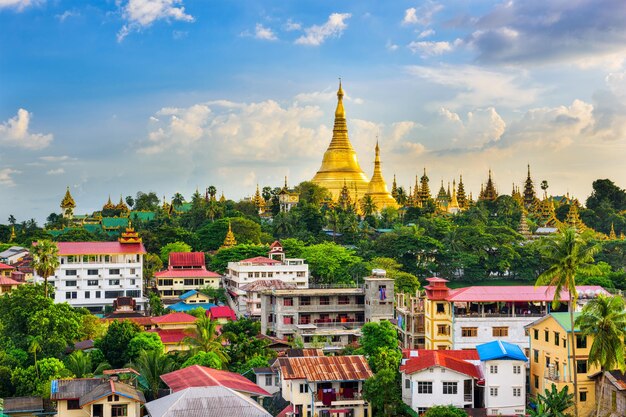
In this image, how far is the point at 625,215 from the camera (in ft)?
342

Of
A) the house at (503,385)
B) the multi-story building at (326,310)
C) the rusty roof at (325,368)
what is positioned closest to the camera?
the house at (503,385)

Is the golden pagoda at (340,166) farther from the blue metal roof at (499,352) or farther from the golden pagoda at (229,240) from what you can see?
the blue metal roof at (499,352)

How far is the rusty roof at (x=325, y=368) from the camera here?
38375 millimetres

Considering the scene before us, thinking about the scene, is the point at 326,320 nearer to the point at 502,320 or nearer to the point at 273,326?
the point at 273,326

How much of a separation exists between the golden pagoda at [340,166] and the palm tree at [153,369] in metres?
74.6

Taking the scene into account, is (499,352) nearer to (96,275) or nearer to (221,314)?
(221,314)

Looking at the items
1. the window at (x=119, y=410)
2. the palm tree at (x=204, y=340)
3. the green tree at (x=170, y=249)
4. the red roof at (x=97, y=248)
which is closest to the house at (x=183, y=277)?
the red roof at (x=97, y=248)

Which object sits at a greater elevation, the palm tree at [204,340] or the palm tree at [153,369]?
the palm tree at [204,340]

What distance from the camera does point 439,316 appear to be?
4775cm

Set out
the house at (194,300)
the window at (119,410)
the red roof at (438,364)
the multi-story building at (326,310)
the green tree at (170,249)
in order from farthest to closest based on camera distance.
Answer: the green tree at (170,249), the house at (194,300), the multi-story building at (326,310), the red roof at (438,364), the window at (119,410)

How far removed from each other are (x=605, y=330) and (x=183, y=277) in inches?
1536

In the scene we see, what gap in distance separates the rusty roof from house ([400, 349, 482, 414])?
78.3 inches

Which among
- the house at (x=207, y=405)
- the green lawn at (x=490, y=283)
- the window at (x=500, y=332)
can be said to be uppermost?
the green lawn at (x=490, y=283)

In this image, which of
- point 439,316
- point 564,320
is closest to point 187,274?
point 439,316
